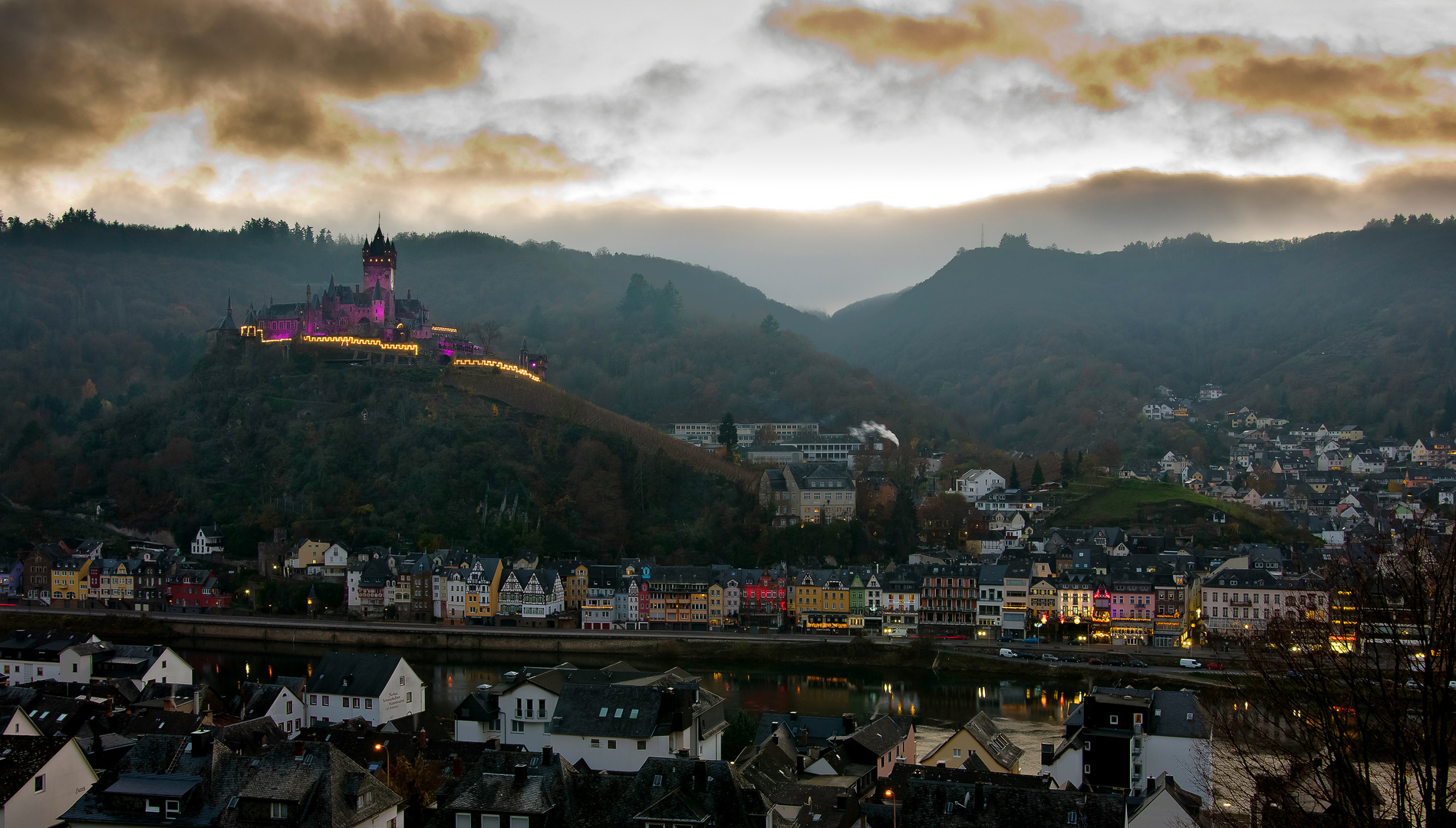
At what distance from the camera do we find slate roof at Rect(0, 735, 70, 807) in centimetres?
1930

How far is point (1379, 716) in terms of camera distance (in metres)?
11.6

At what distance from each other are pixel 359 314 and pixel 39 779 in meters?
66.1

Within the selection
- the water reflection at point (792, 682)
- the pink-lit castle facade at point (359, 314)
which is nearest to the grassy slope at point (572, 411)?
the pink-lit castle facade at point (359, 314)

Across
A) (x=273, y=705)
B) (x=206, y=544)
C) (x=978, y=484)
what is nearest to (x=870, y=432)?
(x=978, y=484)

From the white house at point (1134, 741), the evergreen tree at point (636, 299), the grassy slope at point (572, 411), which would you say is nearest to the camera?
the white house at point (1134, 741)

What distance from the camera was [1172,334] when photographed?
140 metres

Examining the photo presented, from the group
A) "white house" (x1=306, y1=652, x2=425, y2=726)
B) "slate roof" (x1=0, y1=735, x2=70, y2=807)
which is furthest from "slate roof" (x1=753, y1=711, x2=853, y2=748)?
"slate roof" (x1=0, y1=735, x2=70, y2=807)

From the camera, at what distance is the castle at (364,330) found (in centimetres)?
8162

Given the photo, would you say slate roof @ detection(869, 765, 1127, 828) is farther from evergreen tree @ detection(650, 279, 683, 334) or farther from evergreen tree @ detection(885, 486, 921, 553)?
evergreen tree @ detection(650, 279, 683, 334)

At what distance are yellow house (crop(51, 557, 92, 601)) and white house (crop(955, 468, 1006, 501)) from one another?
46.6m

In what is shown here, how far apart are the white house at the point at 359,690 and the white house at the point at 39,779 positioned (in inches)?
373

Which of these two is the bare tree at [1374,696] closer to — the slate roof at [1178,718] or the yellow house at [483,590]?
the slate roof at [1178,718]

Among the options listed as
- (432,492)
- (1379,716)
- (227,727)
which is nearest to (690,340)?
(432,492)

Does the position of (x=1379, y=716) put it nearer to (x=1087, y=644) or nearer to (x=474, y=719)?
(x=474, y=719)
